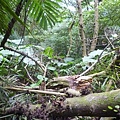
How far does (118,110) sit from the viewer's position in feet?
2.07

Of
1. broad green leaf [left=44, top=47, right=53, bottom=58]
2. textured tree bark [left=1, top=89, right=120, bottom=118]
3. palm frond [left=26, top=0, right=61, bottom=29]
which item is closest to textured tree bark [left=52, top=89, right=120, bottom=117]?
textured tree bark [left=1, top=89, right=120, bottom=118]

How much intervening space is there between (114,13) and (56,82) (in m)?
1.65

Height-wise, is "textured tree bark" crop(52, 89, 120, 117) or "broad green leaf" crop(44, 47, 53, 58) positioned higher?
"broad green leaf" crop(44, 47, 53, 58)

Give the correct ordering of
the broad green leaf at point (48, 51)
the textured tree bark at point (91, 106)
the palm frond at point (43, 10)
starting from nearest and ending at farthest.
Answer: the textured tree bark at point (91, 106)
the palm frond at point (43, 10)
the broad green leaf at point (48, 51)

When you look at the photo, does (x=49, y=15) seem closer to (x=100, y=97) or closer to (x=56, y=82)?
(x=56, y=82)

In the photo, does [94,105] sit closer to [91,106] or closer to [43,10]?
[91,106]

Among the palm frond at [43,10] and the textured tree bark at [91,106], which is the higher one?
the palm frond at [43,10]

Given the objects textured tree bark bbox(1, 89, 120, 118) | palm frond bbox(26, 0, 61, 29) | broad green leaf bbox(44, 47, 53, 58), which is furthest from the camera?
broad green leaf bbox(44, 47, 53, 58)

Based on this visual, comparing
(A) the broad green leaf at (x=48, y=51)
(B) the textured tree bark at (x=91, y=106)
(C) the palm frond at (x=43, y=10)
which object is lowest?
(B) the textured tree bark at (x=91, y=106)

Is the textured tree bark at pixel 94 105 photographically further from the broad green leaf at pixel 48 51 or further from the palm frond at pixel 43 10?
the broad green leaf at pixel 48 51

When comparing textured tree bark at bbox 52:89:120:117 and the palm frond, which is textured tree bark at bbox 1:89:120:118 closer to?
textured tree bark at bbox 52:89:120:117

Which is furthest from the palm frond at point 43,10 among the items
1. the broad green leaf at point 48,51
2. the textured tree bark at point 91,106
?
the textured tree bark at point 91,106

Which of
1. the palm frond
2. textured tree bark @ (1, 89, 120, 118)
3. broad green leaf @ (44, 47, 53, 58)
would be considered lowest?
textured tree bark @ (1, 89, 120, 118)

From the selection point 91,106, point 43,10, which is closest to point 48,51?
point 43,10
